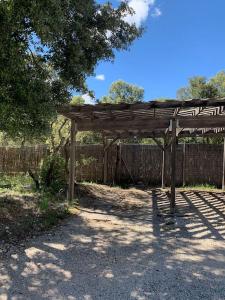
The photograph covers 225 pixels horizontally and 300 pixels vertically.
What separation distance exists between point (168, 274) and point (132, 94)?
26.8 m

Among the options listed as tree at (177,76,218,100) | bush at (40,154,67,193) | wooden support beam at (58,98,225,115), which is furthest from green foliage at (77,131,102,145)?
wooden support beam at (58,98,225,115)

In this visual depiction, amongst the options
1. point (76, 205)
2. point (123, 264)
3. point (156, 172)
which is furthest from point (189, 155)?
point (123, 264)

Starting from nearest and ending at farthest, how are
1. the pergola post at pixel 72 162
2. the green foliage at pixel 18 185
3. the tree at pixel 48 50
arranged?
the tree at pixel 48 50 → the pergola post at pixel 72 162 → the green foliage at pixel 18 185

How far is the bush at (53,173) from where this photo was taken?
11.7 m

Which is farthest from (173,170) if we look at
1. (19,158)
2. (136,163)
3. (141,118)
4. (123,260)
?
(19,158)

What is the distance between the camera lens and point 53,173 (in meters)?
12.0

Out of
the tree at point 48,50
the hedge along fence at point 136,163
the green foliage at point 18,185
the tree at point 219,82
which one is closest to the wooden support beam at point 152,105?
the tree at point 48,50

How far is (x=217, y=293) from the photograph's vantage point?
Result: 4176 millimetres

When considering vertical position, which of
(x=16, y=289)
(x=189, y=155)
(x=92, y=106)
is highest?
(x=92, y=106)

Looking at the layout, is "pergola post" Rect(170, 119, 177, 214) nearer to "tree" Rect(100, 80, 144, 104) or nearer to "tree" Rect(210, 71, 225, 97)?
"tree" Rect(210, 71, 225, 97)

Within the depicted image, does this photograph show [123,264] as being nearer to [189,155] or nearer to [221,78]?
[189,155]

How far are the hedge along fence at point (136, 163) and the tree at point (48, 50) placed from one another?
8.54 metres

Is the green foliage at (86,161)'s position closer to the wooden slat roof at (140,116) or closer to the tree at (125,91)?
the wooden slat roof at (140,116)

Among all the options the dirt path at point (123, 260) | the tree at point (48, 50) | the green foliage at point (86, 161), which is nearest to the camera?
the dirt path at point (123, 260)
